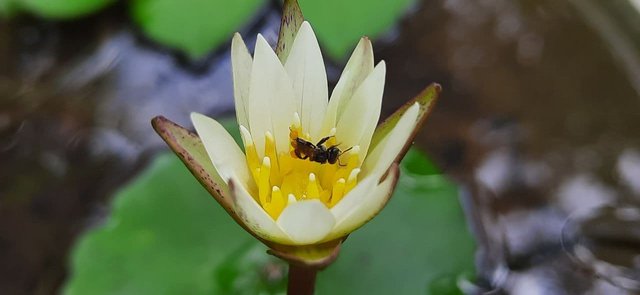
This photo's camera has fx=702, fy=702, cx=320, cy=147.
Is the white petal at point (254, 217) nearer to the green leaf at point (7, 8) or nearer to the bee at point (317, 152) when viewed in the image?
the bee at point (317, 152)

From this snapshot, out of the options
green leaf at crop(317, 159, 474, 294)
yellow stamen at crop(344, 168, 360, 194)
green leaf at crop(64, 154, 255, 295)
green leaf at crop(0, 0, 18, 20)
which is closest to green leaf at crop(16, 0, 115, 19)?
green leaf at crop(0, 0, 18, 20)

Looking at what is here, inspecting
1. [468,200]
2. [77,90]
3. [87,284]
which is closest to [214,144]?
[87,284]

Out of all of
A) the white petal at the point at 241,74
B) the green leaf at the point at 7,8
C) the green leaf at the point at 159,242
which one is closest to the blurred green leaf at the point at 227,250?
the green leaf at the point at 159,242

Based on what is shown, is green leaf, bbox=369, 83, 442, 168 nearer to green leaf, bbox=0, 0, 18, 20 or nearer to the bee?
the bee

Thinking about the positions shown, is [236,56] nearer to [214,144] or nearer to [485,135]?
[214,144]

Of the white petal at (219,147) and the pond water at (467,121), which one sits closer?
the white petal at (219,147)

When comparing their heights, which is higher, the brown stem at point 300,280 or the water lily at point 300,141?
the water lily at point 300,141

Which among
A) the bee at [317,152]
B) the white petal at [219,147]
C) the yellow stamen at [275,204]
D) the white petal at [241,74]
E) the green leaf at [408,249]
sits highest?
the white petal at [241,74]
